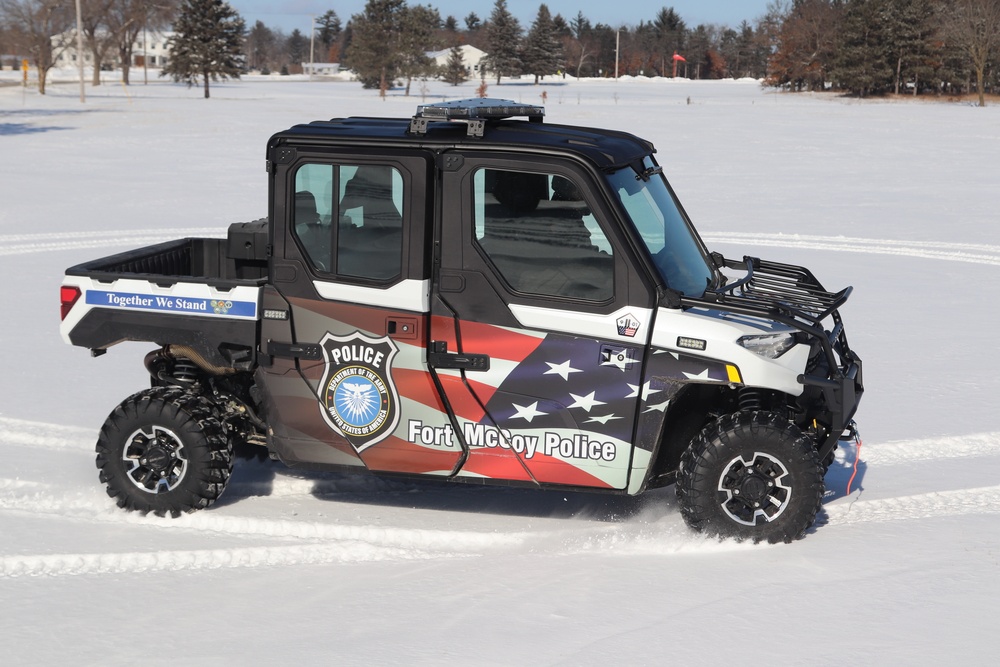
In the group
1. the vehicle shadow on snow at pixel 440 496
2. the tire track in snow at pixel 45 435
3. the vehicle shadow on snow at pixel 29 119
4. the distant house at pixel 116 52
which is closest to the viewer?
the vehicle shadow on snow at pixel 440 496

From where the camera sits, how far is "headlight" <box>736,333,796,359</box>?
16.9 ft

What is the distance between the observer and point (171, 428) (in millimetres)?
5664

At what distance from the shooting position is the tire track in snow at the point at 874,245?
47.4 ft

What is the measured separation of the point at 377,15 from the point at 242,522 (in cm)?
6571

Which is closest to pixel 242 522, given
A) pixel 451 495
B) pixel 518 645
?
pixel 451 495

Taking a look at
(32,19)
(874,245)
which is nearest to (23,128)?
(874,245)

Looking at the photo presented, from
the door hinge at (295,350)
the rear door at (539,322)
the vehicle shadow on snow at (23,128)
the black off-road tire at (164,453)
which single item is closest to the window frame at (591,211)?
the rear door at (539,322)

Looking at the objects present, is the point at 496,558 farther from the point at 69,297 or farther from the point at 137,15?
the point at 137,15

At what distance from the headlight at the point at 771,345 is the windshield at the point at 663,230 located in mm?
463

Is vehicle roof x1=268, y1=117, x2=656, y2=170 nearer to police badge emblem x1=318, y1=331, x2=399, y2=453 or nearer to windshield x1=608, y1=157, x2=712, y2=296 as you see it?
windshield x1=608, y1=157, x2=712, y2=296

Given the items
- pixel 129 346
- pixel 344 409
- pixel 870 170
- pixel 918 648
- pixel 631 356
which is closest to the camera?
pixel 918 648

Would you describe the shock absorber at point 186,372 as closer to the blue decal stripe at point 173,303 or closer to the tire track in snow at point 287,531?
the blue decal stripe at point 173,303

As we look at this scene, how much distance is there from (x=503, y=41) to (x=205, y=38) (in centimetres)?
3442

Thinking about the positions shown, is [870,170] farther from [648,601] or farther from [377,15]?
[377,15]
